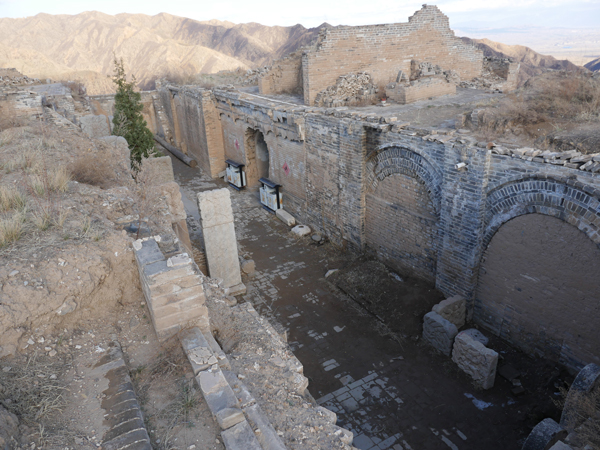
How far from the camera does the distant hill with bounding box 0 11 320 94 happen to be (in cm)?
5181

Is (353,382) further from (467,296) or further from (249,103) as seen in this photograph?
(249,103)

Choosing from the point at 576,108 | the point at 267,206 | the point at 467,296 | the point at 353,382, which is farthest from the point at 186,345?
the point at 267,206

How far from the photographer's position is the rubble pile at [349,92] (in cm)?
1405

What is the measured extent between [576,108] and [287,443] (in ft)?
31.2

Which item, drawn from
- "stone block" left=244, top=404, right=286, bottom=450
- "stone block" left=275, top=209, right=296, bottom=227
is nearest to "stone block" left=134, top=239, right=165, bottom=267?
"stone block" left=244, top=404, right=286, bottom=450

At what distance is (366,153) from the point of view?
33.1 feet

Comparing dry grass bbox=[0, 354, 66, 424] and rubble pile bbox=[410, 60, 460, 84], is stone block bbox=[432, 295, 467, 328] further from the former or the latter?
rubble pile bbox=[410, 60, 460, 84]

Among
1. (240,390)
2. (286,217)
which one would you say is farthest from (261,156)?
(240,390)

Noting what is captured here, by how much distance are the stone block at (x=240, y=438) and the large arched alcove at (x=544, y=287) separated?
5869 mm

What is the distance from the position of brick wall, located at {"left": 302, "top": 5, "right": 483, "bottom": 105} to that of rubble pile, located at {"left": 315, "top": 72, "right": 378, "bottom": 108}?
0.25 m

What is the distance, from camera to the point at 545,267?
6859 mm

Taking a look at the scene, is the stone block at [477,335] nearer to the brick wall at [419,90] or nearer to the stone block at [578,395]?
the stone block at [578,395]

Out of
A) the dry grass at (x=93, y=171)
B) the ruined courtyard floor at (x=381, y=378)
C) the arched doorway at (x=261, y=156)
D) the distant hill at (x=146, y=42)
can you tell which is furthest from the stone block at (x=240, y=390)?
the distant hill at (x=146, y=42)

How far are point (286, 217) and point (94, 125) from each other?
7166mm
